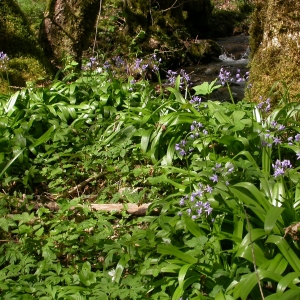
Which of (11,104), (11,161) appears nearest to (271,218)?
(11,161)

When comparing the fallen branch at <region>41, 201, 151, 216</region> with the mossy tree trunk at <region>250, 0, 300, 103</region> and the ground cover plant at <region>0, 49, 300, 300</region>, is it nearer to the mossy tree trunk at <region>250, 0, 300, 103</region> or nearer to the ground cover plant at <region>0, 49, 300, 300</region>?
the ground cover plant at <region>0, 49, 300, 300</region>

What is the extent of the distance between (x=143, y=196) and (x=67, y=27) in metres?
3.83

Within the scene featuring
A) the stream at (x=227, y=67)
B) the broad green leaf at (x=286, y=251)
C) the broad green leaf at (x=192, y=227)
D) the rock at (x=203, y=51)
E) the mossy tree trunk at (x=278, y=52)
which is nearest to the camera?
the broad green leaf at (x=286, y=251)

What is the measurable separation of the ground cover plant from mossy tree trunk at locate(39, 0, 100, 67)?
1.73 m

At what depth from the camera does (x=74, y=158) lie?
402 cm

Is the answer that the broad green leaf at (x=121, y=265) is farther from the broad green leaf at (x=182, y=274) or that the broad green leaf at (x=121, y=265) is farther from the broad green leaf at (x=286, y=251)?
the broad green leaf at (x=286, y=251)

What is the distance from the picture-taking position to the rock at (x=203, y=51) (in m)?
10.9

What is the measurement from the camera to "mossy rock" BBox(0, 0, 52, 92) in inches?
213

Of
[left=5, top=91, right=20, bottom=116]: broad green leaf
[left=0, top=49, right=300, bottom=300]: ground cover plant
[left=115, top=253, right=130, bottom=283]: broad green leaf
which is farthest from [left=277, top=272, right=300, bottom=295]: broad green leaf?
[left=5, top=91, right=20, bottom=116]: broad green leaf

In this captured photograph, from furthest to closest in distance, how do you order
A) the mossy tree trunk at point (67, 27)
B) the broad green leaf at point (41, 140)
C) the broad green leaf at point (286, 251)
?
the mossy tree trunk at point (67, 27) → the broad green leaf at point (41, 140) → the broad green leaf at point (286, 251)

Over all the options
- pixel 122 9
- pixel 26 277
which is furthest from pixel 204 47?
pixel 26 277

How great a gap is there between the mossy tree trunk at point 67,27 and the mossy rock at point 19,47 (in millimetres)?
633

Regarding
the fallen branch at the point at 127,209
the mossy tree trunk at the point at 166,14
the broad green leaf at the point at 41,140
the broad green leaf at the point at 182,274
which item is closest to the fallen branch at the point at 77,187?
the fallen branch at the point at 127,209

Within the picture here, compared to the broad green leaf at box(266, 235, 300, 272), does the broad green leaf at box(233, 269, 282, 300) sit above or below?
below
